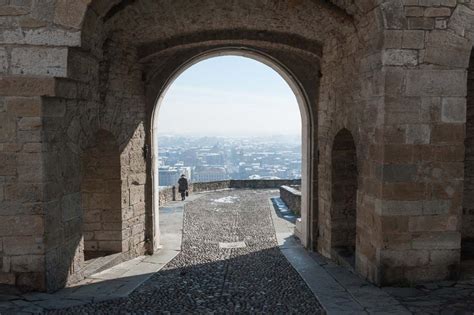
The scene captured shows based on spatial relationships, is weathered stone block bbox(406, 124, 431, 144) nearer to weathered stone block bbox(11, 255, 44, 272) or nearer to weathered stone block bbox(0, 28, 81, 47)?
weathered stone block bbox(0, 28, 81, 47)

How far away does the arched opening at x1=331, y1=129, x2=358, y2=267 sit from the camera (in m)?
7.18

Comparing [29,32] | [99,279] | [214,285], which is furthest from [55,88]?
[214,285]

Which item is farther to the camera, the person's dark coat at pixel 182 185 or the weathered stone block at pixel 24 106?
the person's dark coat at pixel 182 185

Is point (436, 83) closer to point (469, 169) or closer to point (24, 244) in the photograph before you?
point (469, 169)

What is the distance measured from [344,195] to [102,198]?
4073 millimetres

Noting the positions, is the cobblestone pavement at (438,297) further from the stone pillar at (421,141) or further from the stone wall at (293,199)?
the stone wall at (293,199)

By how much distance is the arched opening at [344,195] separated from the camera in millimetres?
7176

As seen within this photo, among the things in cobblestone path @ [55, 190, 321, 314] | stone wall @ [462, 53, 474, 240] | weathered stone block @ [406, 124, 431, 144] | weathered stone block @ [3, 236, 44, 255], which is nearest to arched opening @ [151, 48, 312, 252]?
cobblestone path @ [55, 190, 321, 314]

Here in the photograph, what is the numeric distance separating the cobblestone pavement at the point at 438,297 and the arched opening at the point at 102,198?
4440 mm

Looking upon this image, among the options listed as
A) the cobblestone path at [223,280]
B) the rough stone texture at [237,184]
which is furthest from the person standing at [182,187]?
the cobblestone path at [223,280]

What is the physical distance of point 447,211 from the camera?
4.83 meters

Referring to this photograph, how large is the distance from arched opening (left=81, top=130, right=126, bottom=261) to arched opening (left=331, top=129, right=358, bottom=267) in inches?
142

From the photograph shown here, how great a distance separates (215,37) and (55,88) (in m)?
3.75

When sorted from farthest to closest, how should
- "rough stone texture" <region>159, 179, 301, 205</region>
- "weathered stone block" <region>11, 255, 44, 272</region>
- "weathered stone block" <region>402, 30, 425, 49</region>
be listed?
"rough stone texture" <region>159, 179, 301, 205</region> → "weathered stone block" <region>402, 30, 425, 49</region> → "weathered stone block" <region>11, 255, 44, 272</region>
